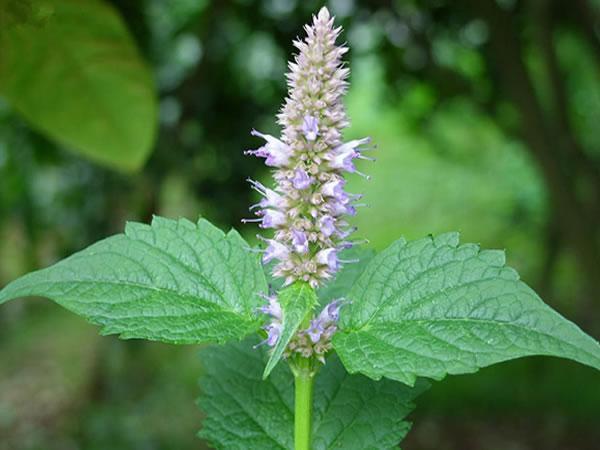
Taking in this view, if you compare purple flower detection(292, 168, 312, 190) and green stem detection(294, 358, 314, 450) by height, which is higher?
purple flower detection(292, 168, 312, 190)

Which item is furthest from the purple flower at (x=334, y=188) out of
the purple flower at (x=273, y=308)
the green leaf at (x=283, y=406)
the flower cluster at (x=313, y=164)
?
the green leaf at (x=283, y=406)

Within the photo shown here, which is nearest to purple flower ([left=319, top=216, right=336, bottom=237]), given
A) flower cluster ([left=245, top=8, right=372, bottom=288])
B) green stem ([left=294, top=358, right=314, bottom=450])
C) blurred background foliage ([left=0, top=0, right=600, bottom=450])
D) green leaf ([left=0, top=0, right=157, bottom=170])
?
flower cluster ([left=245, top=8, right=372, bottom=288])

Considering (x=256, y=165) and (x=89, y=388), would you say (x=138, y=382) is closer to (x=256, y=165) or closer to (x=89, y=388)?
(x=89, y=388)

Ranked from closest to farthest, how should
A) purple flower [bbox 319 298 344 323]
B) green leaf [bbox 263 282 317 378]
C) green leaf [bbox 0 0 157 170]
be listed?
green leaf [bbox 263 282 317 378] → purple flower [bbox 319 298 344 323] → green leaf [bbox 0 0 157 170]

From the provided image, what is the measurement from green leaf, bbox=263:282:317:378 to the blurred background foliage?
0.57 meters

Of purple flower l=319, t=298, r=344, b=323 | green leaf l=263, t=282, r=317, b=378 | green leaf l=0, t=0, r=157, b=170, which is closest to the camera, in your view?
green leaf l=263, t=282, r=317, b=378

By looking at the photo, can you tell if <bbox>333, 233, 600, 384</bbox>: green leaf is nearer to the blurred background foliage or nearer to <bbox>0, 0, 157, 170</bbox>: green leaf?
the blurred background foliage

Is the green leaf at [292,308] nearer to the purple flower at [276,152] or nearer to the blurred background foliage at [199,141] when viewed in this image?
the purple flower at [276,152]

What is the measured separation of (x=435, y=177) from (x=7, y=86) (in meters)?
5.97

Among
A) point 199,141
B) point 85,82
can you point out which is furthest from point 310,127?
point 199,141

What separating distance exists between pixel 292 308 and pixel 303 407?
92 mm

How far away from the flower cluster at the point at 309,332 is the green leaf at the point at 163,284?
0.02m

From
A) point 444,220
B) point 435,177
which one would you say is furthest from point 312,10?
point 435,177

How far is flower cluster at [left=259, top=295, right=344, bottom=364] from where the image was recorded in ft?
2.01
